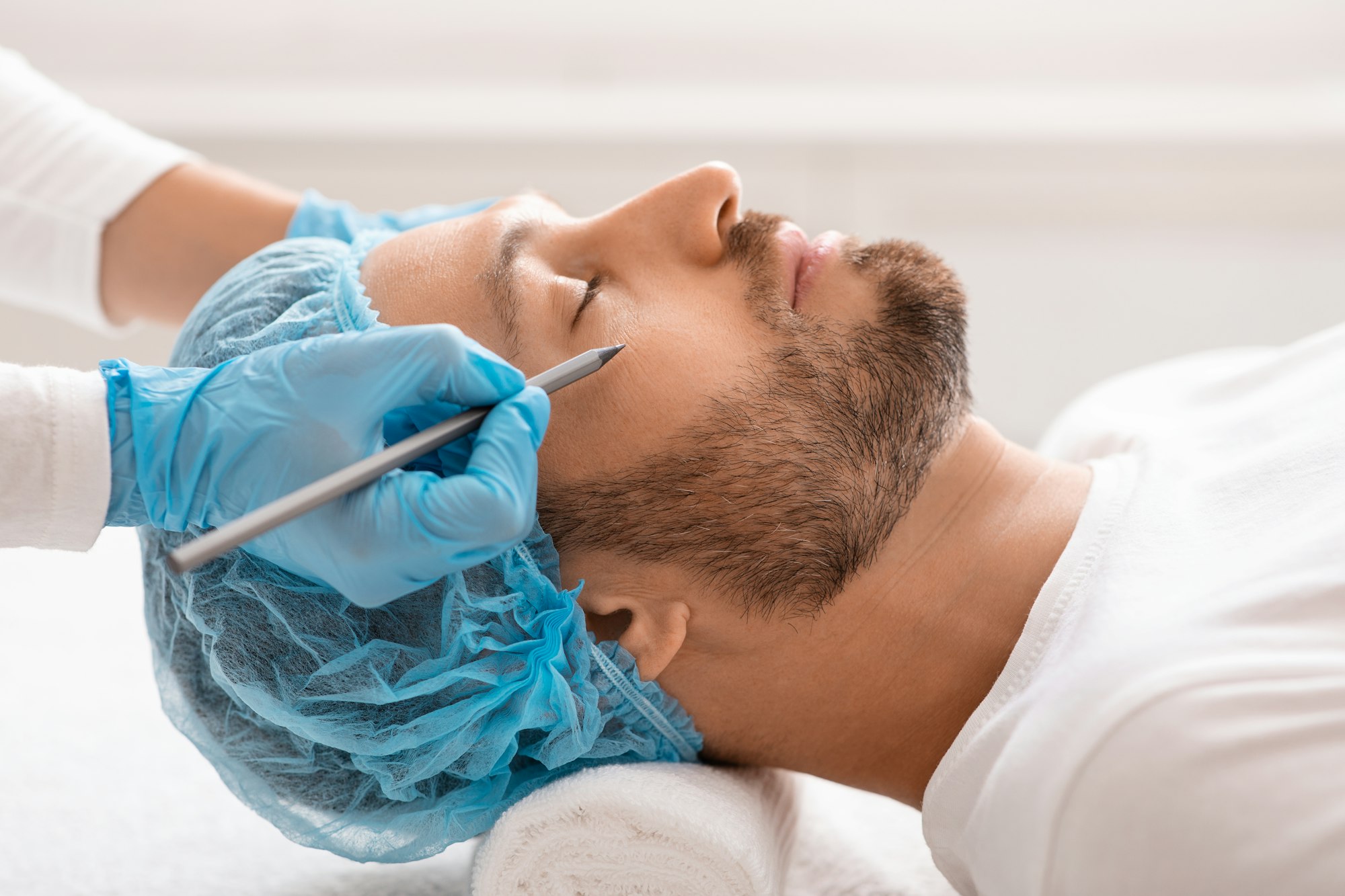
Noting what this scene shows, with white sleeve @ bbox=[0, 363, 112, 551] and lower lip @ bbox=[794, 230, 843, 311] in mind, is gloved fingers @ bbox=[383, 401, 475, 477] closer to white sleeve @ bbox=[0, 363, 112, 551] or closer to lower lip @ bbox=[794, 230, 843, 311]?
white sleeve @ bbox=[0, 363, 112, 551]

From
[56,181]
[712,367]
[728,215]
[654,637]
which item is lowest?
[654,637]

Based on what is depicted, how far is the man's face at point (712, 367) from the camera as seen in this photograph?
960 millimetres

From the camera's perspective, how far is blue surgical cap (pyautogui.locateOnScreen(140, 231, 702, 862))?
2.95ft

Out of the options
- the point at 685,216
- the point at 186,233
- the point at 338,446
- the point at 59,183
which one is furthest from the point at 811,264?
the point at 59,183

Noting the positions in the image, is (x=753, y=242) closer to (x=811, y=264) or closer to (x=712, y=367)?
(x=811, y=264)

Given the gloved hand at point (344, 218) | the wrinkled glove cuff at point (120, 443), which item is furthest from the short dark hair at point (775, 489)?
the gloved hand at point (344, 218)

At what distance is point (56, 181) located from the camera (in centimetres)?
146

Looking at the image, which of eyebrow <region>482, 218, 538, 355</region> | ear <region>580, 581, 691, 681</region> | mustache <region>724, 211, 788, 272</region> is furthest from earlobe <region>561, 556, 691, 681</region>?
mustache <region>724, 211, 788, 272</region>

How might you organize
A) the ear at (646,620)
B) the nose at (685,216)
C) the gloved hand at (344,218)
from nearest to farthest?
1. the ear at (646,620)
2. the nose at (685,216)
3. the gloved hand at (344,218)

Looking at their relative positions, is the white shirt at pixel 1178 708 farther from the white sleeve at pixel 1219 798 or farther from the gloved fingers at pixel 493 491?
the gloved fingers at pixel 493 491

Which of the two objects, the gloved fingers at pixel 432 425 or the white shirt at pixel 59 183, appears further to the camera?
the white shirt at pixel 59 183

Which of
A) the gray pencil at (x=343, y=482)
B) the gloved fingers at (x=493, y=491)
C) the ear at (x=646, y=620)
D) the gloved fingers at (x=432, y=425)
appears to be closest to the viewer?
the gray pencil at (x=343, y=482)

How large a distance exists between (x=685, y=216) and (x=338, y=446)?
47 centimetres

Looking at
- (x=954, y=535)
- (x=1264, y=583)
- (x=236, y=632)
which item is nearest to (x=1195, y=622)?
(x=1264, y=583)
